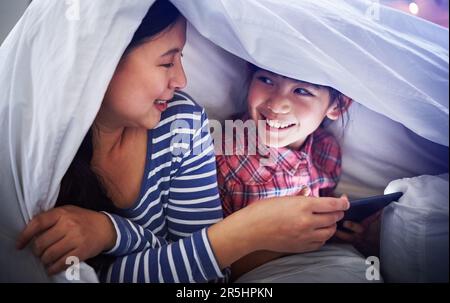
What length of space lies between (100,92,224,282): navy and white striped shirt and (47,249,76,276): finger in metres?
0.07

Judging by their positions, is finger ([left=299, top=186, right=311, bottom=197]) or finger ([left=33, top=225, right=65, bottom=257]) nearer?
finger ([left=33, top=225, right=65, bottom=257])

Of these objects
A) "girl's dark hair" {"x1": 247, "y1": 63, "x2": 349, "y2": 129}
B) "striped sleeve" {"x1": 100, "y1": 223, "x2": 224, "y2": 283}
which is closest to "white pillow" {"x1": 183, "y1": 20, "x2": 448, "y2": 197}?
"girl's dark hair" {"x1": 247, "y1": 63, "x2": 349, "y2": 129}

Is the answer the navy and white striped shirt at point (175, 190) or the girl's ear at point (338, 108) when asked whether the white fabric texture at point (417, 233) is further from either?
the navy and white striped shirt at point (175, 190)

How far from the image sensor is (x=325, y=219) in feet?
2.19

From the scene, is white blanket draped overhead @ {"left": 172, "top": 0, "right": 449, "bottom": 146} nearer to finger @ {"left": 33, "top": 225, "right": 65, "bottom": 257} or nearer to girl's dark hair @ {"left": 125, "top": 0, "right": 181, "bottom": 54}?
girl's dark hair @ {"left": 125, "top": 0, "right": 181, "bottom": 54}

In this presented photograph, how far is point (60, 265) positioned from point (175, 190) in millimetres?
213

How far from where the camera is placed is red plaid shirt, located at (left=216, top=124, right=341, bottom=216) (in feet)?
2.35

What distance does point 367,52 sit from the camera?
24.2 inches


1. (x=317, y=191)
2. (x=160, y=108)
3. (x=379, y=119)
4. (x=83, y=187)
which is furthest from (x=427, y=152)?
(x=83, y=187)

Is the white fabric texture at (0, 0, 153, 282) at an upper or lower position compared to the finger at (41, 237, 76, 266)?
upper

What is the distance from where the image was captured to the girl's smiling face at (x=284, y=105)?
2.30 feet

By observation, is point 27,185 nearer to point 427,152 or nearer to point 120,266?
point 120,266

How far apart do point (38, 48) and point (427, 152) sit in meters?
0.67

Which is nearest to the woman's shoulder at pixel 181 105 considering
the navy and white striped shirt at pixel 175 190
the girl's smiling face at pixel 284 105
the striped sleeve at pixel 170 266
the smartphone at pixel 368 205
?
the navy and white striped shirt at pixel 175 190
